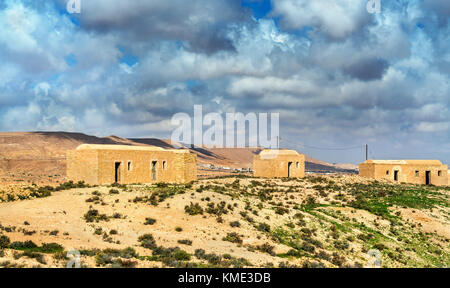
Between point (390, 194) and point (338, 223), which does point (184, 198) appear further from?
point (390, 194)

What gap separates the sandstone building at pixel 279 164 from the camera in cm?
4303

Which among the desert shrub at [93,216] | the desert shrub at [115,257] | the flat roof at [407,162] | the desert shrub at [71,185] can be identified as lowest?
the desert shrub at [115,257]

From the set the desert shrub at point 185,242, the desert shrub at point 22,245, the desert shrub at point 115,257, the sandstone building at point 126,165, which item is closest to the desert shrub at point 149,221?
the desert shrub at point 185,242

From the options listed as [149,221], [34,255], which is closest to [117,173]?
[149,221]

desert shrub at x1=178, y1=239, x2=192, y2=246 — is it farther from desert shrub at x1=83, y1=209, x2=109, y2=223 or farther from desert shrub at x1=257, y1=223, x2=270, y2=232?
desert shrub at x1=257, y1=223, x2=270, y2=232

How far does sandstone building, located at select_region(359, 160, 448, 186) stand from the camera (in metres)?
47.0

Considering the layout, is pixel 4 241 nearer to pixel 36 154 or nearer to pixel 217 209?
pixel 217 209

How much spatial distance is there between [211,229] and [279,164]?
25.6 m

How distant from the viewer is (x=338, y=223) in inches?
919

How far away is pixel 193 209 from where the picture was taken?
20.7 meters

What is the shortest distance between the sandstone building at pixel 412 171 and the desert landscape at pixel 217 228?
1386cm

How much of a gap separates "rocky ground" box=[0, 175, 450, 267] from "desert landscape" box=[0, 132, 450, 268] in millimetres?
55

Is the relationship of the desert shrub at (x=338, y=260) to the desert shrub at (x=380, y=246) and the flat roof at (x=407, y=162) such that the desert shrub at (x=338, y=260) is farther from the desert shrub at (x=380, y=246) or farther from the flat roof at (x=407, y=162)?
the flat roof at (x=407, y=162)
